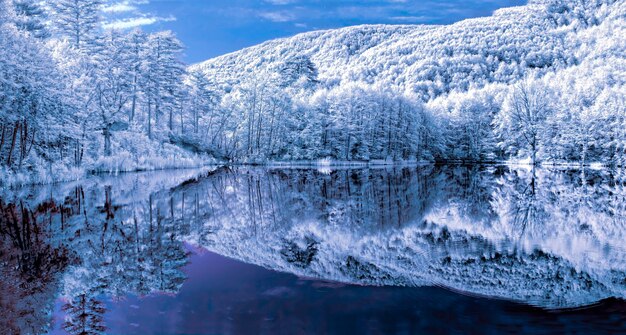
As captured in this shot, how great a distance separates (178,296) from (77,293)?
121 centimetres

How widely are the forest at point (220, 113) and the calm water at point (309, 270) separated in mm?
11809

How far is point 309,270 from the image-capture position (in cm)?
636

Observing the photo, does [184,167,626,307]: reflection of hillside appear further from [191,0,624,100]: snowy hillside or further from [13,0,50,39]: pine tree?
[191,0,624,100]: snowy hillside

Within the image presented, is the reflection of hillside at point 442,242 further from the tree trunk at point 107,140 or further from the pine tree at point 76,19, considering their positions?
the pine tree at point 76,19

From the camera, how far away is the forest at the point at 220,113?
21.6 m

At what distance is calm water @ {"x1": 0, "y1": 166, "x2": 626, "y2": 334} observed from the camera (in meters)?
4.46

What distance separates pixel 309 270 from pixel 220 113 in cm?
5337

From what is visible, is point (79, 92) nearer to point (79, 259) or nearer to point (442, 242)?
point (79, 259)

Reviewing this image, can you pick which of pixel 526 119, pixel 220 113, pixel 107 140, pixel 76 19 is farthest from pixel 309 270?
pixel 526 119

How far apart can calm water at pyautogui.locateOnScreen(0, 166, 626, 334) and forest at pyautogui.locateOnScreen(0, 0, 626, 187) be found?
11809 mm

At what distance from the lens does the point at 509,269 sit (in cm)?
645

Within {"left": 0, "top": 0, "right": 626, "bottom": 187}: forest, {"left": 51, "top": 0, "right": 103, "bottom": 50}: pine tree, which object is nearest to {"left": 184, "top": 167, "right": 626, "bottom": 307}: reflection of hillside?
{"left": 0, "top": 0, "right": 626, "bottom": 187}: forest

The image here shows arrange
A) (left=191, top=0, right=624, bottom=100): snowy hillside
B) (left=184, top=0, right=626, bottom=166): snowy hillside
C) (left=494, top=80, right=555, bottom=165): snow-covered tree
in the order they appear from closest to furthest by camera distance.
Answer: (left=184, top=0, right=626, bottom=166): snowy hillside → (left=494, top=80, right=555, bottom=165): snow-covered tree → (left=191, top=0, right=624, bottom=100): snowy hillside

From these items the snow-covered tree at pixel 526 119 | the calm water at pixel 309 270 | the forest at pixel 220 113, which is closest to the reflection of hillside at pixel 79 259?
the calm water at pixel 309 270
